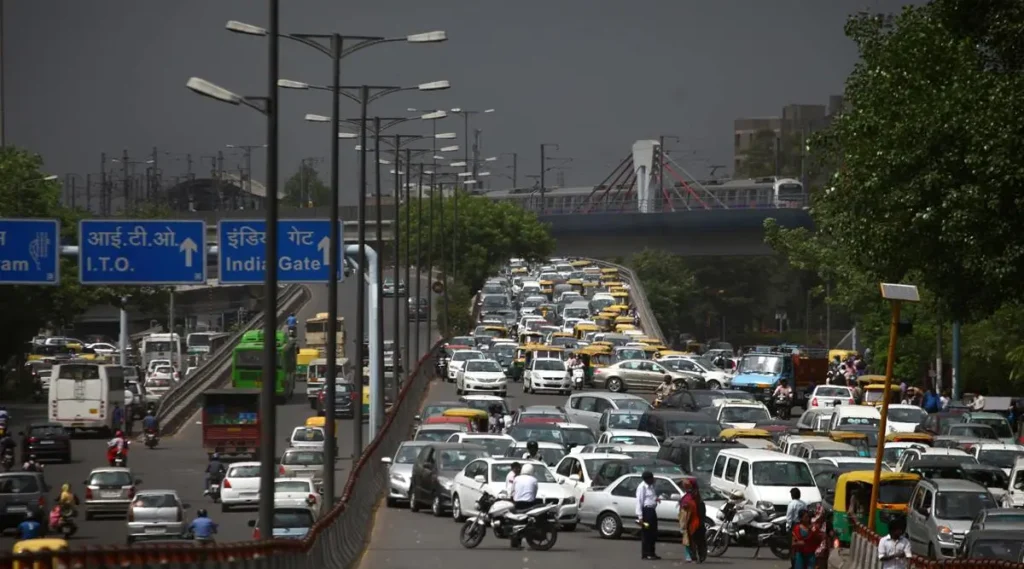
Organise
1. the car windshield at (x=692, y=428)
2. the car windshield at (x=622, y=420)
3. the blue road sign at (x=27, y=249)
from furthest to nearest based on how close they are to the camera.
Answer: the car windshield at (x=622, y=420)
the car windshield at (x=692, y=428)
the blue road sign at (x=27, y=249)

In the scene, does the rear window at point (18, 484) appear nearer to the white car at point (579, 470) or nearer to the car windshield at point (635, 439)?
the white car at point (579, 470)

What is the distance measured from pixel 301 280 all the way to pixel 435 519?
18.1ft

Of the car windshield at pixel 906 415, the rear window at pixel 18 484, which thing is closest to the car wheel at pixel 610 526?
the rear window at pixel 18 484

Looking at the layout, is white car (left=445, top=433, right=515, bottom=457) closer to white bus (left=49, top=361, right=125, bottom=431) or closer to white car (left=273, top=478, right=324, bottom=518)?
white car (left=273, top=478, right=324, bottom=518)

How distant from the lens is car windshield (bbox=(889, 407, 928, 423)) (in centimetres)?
4859

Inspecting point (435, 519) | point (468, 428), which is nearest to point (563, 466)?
point (435, 519)

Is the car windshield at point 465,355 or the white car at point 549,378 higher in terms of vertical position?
the car windshield at point 465,355

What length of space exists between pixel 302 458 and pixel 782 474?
15232 millimetres

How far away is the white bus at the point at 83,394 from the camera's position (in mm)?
61531

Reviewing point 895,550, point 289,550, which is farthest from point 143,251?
point 895,550

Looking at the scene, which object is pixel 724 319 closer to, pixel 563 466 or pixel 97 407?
pixel 97 407

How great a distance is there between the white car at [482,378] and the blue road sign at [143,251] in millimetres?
30003

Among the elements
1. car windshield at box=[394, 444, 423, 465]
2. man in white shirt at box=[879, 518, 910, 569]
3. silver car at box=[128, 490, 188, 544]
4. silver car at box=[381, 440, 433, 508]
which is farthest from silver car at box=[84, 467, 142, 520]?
man in white shirt at box=[879, 518, 910, 569]

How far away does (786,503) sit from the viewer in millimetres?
31078
